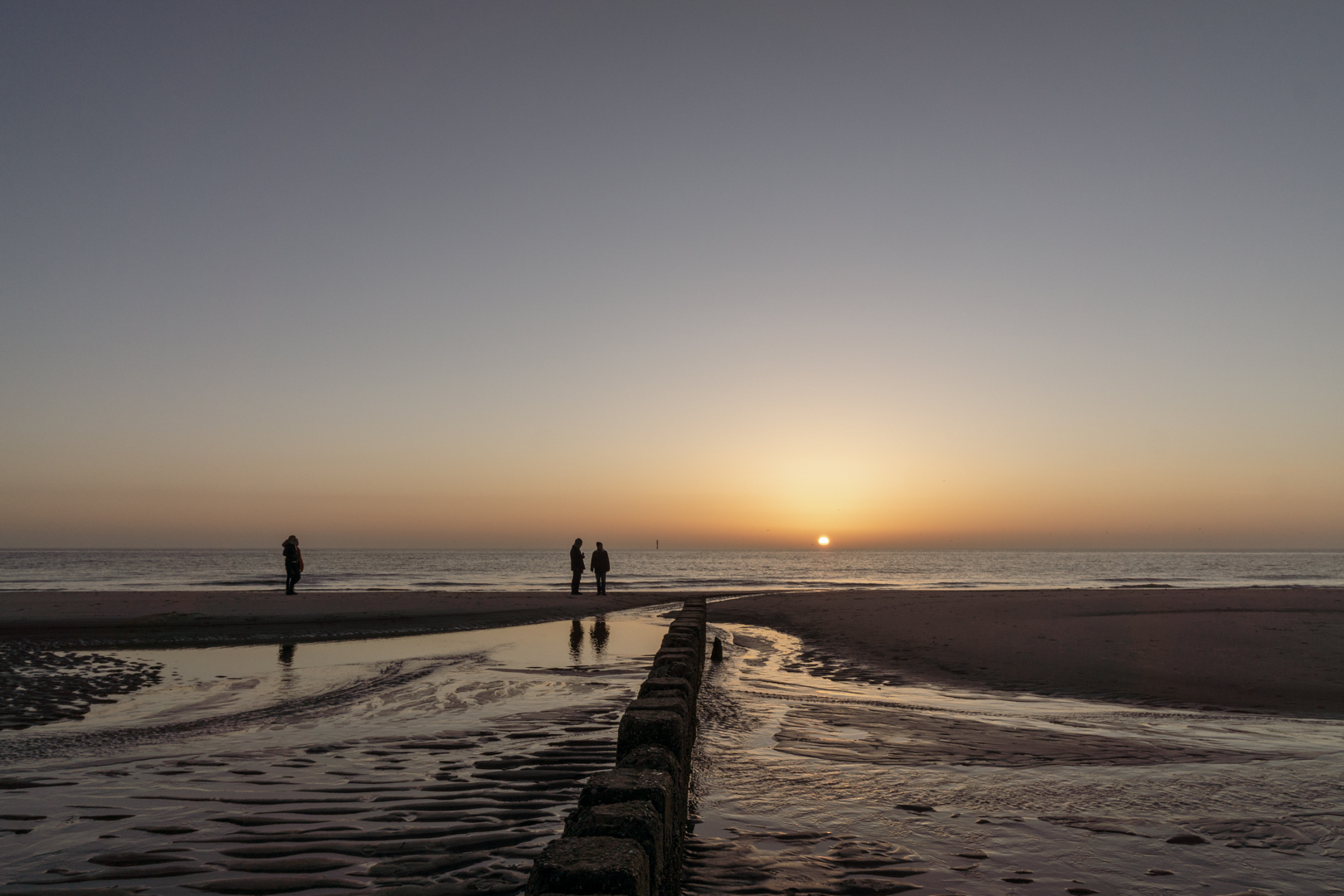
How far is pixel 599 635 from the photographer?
52.6ft

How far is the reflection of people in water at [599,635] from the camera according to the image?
1366 centimetres

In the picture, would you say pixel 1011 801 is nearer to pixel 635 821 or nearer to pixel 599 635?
pixel 635 821

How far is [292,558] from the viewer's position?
24250 mm

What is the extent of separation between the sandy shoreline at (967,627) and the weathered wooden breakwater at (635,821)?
7330 millimetres

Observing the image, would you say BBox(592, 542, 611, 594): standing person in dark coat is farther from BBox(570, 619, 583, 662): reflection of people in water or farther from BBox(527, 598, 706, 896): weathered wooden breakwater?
BBox(527, 598, 706, 896): weathered wooden breakwater

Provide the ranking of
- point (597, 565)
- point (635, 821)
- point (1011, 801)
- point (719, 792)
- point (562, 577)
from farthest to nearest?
point (562, 577) → point (597, 565) → point (719, 792) → point (1011, 801) → point (635, 821)

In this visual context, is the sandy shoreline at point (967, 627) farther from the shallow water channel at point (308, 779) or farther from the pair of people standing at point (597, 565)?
→ the shallow water channel at point (308, 779)

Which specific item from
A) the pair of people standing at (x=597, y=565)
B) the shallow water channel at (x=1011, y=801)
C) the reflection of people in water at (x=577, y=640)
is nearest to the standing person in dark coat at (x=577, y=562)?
the pair of people standing at (x=597, y=565)

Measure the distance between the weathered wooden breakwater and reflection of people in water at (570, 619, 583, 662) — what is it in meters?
6.96

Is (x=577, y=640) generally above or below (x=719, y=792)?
below

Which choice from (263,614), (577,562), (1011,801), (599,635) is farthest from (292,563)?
(1011,801)

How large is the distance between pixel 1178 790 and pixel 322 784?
6196mm

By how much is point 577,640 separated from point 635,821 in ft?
39.6

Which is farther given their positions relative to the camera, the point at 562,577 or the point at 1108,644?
the point at 562,577
